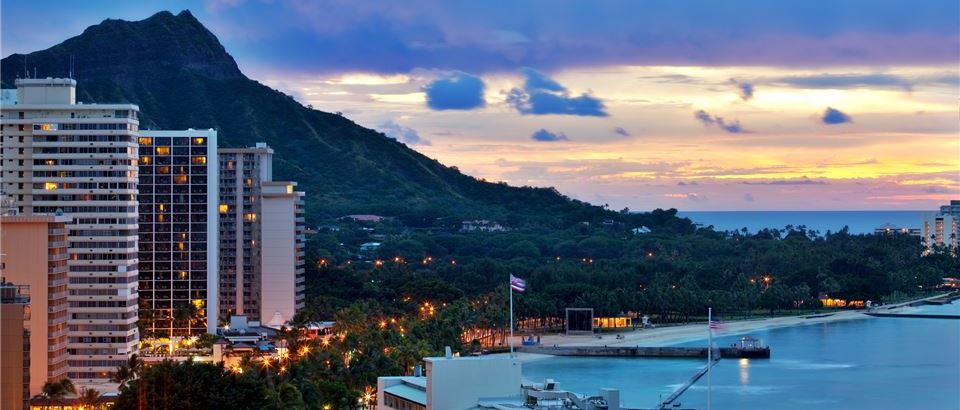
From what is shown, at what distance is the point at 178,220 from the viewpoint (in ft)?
282

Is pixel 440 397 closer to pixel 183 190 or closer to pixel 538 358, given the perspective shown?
pixel 183 190

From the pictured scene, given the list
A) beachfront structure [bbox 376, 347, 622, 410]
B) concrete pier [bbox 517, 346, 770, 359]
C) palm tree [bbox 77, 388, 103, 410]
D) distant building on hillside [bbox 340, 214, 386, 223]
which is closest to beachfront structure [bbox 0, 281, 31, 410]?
palm tree [bbox 77, 388, 103, 410]

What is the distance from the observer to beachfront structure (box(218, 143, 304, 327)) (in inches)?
3706

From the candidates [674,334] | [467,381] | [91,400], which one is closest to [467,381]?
[467,381]

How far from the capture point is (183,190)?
86250mm

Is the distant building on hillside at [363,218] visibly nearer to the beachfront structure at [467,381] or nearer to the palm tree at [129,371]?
the palm tree at [129,371]

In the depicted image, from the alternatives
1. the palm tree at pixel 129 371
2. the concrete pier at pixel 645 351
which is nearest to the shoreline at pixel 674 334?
the concrete pier at pixel 645 351

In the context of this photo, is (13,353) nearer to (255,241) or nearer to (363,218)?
(255,241)

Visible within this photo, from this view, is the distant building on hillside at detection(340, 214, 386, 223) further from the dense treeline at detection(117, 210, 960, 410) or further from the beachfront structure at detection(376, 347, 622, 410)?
the beachfront structure at detection(376, 347, 622, 410)

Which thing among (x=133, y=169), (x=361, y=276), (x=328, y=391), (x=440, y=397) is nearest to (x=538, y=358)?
(x=361, y=276)

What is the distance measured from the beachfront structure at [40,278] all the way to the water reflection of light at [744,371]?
41.0 metres

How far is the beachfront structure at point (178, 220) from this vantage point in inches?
3349

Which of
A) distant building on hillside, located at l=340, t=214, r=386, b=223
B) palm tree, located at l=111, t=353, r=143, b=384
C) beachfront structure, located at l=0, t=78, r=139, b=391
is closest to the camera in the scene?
palm tree, located at l=111, t=353, r=143, b=384

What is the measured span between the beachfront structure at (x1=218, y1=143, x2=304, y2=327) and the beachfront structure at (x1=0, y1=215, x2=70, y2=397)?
1230 inches
